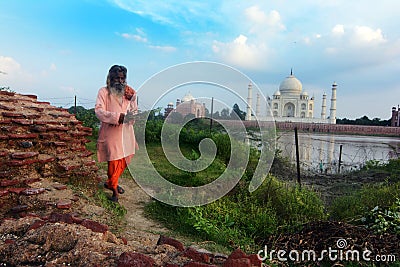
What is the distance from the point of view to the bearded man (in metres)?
4.62

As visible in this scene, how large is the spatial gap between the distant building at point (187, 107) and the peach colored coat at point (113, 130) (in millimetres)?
563

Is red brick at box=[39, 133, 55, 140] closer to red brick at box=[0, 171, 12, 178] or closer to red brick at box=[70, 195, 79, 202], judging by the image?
red brick at box=[0, 171, 12, 178]

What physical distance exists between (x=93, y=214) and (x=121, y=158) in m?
1.25

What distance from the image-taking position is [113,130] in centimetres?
479

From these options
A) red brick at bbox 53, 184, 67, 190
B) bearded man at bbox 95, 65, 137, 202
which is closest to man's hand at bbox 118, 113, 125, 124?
bearded man at bbox 95, 65, 137, 202

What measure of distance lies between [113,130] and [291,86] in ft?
129

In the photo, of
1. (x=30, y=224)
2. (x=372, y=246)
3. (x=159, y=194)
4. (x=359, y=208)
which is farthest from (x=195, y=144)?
(x=30, y=224)

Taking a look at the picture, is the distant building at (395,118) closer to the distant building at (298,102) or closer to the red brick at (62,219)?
the distant building at (298,102)

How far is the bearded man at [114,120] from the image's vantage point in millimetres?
4625

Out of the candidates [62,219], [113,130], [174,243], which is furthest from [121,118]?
[174,243]

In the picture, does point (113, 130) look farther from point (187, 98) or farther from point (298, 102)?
point (298, 102)

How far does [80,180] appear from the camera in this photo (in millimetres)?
4805

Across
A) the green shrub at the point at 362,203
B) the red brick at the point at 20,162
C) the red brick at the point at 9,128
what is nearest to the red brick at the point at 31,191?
the red brick at the point at 20,162

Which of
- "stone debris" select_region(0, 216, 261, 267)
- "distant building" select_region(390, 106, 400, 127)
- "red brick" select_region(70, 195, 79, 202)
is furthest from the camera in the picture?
"distant building" select_region(390, 106, 400, 127)
